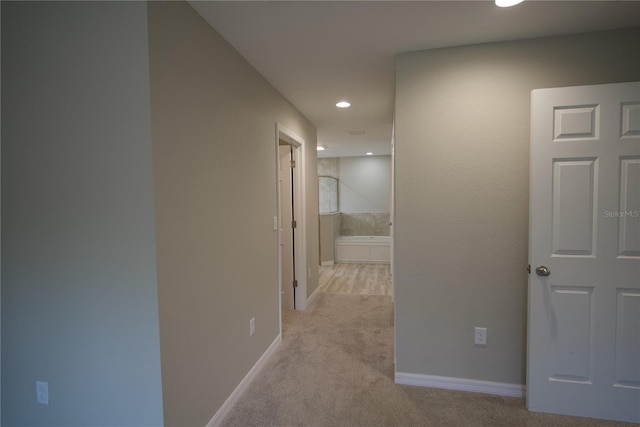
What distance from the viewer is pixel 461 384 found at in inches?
90.8

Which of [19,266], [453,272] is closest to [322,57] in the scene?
[453,272]

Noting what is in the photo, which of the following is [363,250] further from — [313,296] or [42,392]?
[42,392]

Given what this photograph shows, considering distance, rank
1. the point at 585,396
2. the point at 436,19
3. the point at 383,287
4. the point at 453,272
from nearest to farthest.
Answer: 1. the point at 436,19
2. the point at 585,396
3. the point at 453,272
4. the point at 383,287

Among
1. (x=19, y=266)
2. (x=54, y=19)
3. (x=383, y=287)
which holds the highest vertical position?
(x=54, y=19)

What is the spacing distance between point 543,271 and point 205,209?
6.79ft

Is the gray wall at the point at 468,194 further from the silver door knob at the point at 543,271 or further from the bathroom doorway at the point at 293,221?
the bathroom doorway at the point at 293,221

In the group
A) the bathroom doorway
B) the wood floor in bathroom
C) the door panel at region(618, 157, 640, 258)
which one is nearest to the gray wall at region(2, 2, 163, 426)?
the bathroom doorway

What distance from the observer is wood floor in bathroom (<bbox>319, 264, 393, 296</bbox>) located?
16.0 ft

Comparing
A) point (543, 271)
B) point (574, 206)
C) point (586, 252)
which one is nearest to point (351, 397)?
point (543, 271)

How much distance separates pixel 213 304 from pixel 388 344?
1798mm

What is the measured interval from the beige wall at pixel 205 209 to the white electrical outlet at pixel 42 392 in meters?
0.68

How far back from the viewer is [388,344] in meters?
3.05

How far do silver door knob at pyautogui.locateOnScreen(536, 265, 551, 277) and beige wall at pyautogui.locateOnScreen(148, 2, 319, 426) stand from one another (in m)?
1.94

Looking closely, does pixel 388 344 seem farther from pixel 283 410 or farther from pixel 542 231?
pixel 542 231
